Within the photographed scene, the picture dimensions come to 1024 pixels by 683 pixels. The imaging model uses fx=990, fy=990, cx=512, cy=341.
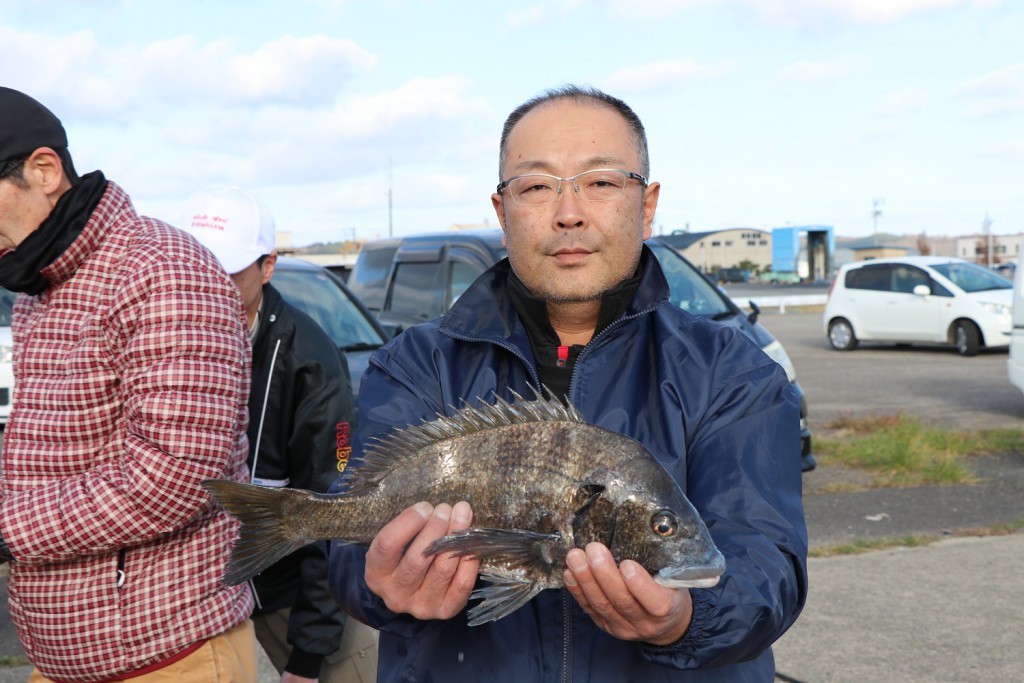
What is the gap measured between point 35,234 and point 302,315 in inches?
51.5

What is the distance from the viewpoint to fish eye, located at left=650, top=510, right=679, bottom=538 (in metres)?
1.94

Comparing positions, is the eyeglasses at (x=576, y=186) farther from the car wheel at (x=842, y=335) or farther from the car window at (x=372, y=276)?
the car wheel at (x=842, y=335)

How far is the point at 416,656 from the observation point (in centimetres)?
227

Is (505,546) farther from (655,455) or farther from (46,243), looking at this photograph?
(46,243)

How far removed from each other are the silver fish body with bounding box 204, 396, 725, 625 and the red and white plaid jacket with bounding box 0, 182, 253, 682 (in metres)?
0.44

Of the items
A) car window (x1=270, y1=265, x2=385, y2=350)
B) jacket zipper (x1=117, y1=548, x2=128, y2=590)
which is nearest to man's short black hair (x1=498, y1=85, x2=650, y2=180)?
jacket zipper (x1=117, y1=548, x2=128, y2=590)

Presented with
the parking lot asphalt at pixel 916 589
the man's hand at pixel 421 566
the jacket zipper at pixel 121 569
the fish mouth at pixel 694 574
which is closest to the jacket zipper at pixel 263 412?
the jacket zipper at pixel 121 569

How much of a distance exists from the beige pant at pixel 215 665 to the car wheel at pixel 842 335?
19.8 metres

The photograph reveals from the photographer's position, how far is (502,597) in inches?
77.7

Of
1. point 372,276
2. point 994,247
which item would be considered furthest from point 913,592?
point 994,247

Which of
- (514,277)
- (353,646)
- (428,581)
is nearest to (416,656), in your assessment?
(428,581)

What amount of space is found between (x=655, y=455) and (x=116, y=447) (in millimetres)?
1464

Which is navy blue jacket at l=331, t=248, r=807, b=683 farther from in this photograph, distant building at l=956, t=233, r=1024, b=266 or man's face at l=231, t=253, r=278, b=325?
distant building at l=956, t=233, r=1024, b=266

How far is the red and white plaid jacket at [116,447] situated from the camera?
258cm
